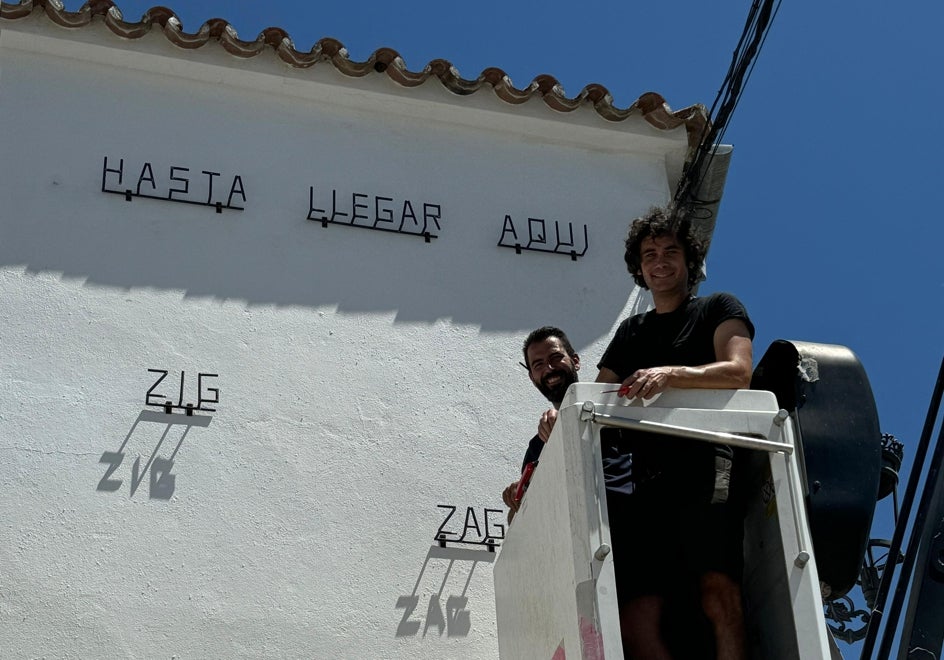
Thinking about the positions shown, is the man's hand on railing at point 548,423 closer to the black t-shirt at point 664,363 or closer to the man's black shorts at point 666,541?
the black t-shirt at point 664,363

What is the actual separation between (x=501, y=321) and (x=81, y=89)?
2330 mm

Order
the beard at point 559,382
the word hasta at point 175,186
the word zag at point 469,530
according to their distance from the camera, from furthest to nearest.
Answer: the word hasta at point 175,186 < the word zag at point 469,530 < the beard at point 559,382

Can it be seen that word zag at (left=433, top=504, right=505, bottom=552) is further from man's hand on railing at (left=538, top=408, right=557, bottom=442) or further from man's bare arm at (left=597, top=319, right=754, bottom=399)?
man's bare arm at (left=597, top=319, right=754, bottom=399)

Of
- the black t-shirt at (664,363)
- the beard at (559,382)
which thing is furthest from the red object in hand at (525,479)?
the black t-shirt at (664,363)

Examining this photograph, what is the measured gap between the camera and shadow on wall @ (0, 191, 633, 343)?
6.67m

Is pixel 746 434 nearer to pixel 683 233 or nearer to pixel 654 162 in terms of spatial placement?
pixel 683 233

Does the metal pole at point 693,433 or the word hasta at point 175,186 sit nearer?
the metal pole at point 693,433

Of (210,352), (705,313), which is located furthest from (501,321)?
(705,313)

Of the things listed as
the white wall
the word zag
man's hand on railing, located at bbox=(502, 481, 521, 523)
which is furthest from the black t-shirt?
the white wall

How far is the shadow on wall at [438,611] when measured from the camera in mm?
5957

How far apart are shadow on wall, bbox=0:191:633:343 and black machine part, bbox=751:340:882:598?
6.21ft

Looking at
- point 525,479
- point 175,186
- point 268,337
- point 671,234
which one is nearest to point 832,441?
point 671,234

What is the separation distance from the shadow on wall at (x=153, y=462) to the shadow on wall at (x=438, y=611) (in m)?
1.07

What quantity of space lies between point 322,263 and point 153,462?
4.45 ft
